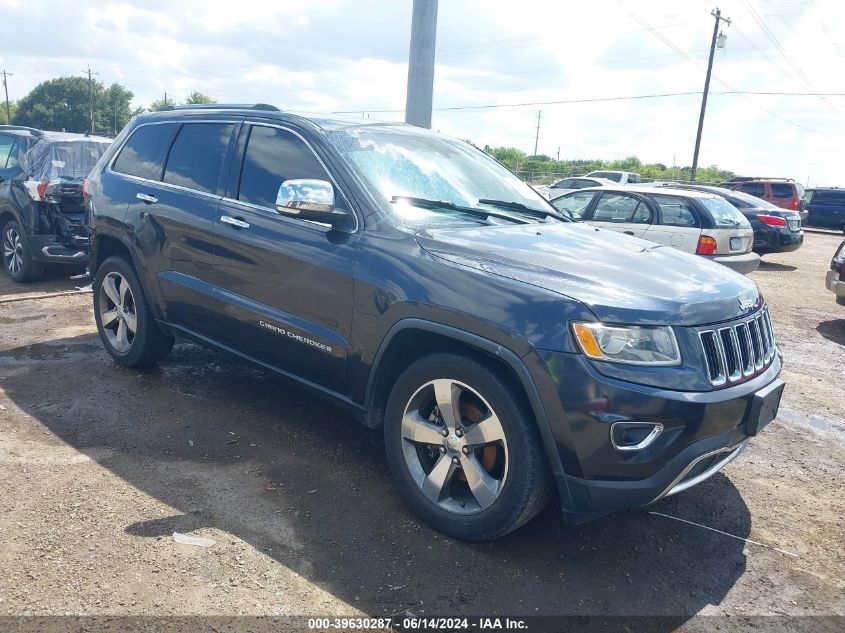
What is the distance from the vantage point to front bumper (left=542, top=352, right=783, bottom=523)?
8.82ft

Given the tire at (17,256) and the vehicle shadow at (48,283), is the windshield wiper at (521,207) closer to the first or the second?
the vehicle shadow at (48,283)

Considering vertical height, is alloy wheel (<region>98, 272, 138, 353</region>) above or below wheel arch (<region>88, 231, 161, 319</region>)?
below

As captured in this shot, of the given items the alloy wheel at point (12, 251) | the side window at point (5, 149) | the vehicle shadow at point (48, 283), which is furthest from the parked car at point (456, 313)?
the side window at point (5, 149)

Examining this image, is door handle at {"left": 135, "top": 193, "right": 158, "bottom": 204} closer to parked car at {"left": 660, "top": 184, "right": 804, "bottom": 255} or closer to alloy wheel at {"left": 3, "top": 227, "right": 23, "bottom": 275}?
alloy wheel at {"left": 3, "top": 227, "right": 23, "bottom": 275}

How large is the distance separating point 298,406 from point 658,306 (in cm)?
275

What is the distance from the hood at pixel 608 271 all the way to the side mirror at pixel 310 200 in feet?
1.66

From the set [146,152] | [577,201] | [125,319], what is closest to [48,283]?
Result: [125,319]

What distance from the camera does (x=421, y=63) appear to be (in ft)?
40.9

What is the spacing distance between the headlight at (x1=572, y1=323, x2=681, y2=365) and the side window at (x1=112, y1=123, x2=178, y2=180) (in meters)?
3.48

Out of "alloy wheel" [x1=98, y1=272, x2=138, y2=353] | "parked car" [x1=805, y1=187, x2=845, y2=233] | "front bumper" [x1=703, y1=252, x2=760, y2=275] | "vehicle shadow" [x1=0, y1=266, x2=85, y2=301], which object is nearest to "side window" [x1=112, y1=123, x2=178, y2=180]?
"alloy wheel" [x1=98, y1=272, x2=138, y2=353]

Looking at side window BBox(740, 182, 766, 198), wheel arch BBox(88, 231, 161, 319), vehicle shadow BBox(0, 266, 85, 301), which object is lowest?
vehicle shadow BBox(0, 266, 85, 301)

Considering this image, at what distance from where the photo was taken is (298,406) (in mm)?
Result: 4793

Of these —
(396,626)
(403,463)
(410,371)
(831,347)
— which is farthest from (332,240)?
(831,347)

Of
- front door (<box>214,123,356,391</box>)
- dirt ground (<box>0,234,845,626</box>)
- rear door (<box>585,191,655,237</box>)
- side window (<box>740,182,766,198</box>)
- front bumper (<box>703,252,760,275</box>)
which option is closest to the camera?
dirt ground (<box>0,234,845,626</box>)
